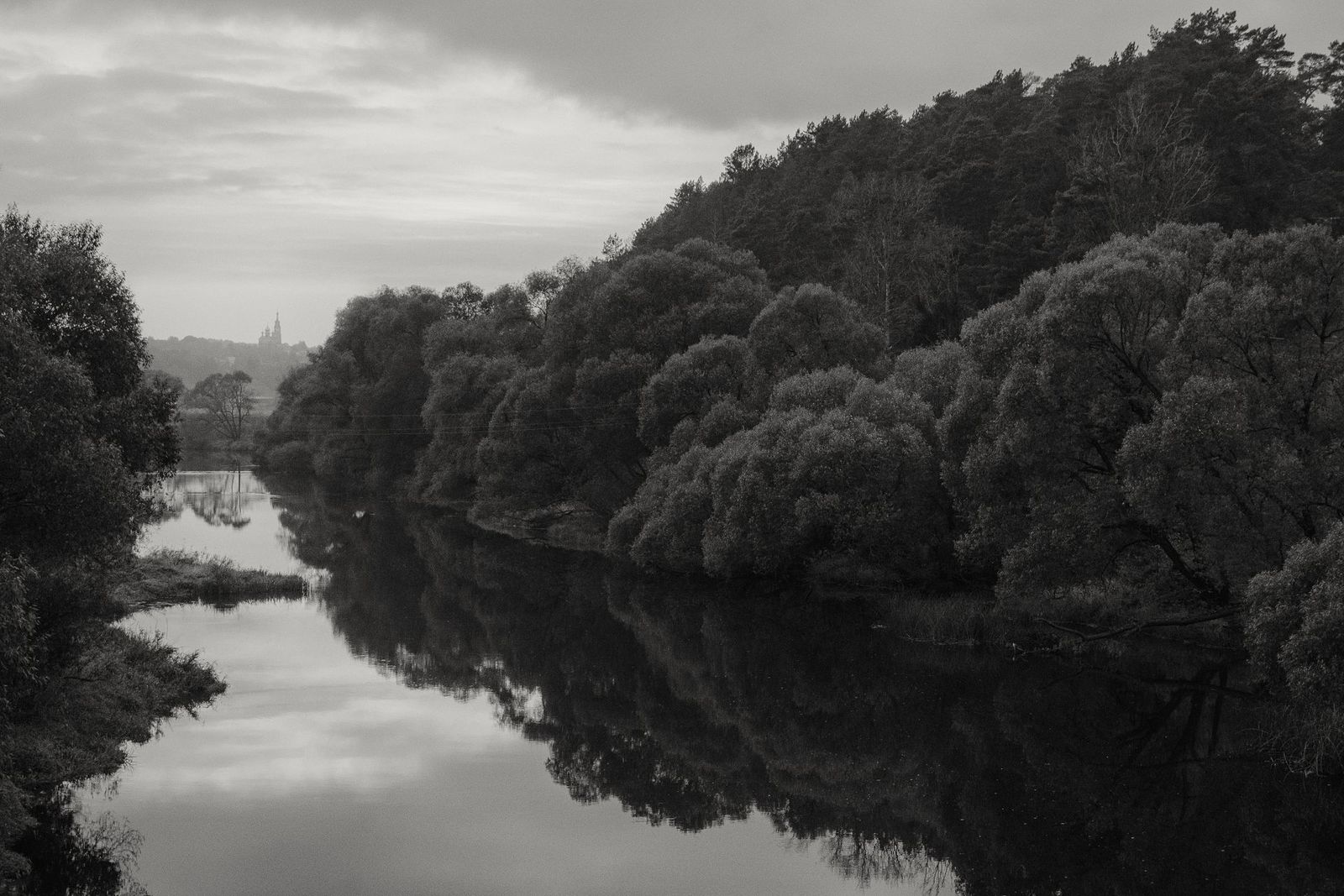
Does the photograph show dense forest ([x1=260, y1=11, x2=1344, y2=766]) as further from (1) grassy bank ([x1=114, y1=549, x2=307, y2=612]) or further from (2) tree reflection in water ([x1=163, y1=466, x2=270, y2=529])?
(1) grassy bank ([x1=114, y1=549, x2=307, y2=612])

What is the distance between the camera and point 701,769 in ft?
98.7

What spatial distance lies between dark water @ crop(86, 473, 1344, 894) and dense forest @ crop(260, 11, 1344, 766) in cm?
348

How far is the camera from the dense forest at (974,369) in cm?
3362

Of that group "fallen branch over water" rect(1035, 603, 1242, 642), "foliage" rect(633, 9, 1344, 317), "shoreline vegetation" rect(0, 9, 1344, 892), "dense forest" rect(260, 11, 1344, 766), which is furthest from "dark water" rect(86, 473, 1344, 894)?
"foliage" rect(633, 9, 1344, 317)

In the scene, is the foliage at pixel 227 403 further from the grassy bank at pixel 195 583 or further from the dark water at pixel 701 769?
the dark water at pixel 701 769

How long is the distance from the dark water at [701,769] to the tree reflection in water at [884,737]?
97mm

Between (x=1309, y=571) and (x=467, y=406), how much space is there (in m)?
70.8

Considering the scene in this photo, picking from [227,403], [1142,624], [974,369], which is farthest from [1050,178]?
[227,403]

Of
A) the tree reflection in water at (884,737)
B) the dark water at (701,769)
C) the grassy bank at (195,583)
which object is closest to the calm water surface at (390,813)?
the dark water at (701,769)

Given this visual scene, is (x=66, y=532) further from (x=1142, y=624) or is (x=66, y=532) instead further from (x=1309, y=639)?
(x=1142, y=624)

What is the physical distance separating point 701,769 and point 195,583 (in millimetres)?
30908

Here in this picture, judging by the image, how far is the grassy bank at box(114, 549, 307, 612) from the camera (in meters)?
49.0

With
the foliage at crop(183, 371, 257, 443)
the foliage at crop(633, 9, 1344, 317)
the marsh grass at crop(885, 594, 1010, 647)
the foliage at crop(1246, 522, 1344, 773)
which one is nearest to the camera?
the foliage at crop(1246, 522, 1344, 773)

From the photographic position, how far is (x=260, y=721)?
32.7 meters
